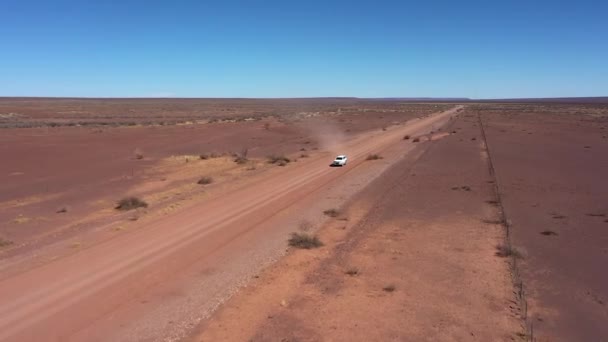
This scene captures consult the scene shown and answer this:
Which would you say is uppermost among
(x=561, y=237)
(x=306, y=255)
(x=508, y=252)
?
(x=508, y=252)

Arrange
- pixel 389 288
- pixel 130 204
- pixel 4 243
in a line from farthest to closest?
pixel 130 204
pixel 4 243
pixel 389 288

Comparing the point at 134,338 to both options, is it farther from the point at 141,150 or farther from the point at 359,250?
the point at 141,150

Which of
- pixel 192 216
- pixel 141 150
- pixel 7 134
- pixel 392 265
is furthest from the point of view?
pixel 7 134

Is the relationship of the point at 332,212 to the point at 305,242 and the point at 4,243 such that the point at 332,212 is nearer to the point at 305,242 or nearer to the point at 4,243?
the point at 305,242

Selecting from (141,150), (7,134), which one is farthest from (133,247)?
(7,134)

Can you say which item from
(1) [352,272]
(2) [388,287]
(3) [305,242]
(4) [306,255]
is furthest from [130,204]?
(2) [388,287]
